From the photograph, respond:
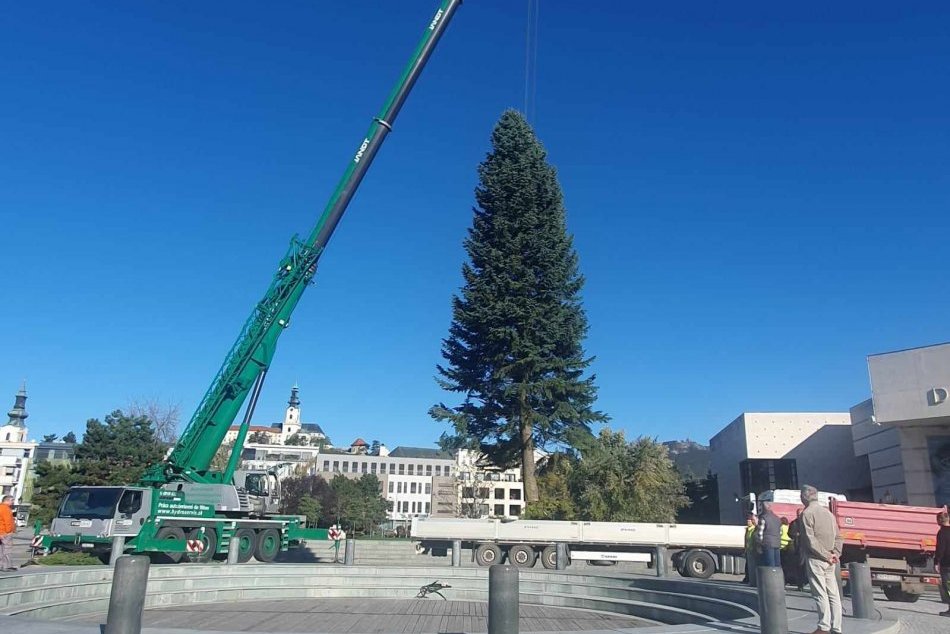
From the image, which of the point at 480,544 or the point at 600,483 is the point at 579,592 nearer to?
the point at 480,544

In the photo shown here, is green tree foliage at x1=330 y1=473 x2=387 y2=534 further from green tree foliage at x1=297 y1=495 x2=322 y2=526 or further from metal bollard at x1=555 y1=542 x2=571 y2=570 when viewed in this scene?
metal bollard at x1=555 y1=542 x2=571 y2=570

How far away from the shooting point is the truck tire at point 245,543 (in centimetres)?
1925

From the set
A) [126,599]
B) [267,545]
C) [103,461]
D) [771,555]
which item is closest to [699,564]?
[771,555]

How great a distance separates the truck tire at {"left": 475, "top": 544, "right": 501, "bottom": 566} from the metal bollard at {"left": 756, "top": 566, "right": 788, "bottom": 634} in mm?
16240

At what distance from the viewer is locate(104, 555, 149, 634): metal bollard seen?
5.97 meters

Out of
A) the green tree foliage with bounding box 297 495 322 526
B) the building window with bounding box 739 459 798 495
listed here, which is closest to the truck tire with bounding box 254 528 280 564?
the building window with bounding box 739 459 798 495

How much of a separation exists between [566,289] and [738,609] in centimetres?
2262

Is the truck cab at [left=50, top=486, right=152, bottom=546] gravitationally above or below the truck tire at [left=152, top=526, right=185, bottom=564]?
above

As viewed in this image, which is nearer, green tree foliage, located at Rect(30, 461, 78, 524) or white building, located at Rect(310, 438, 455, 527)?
green tree foliage, located at Rect(30, 461, 78, 524)

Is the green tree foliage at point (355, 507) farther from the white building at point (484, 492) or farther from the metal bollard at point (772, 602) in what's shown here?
the metal bollard at point (772, 602)

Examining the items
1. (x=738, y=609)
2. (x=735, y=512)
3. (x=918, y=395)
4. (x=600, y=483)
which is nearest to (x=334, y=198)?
(x=738, y=609)

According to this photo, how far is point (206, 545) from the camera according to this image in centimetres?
1844

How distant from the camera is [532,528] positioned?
22.1 meters

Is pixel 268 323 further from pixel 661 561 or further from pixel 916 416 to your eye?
pixel 916 416
